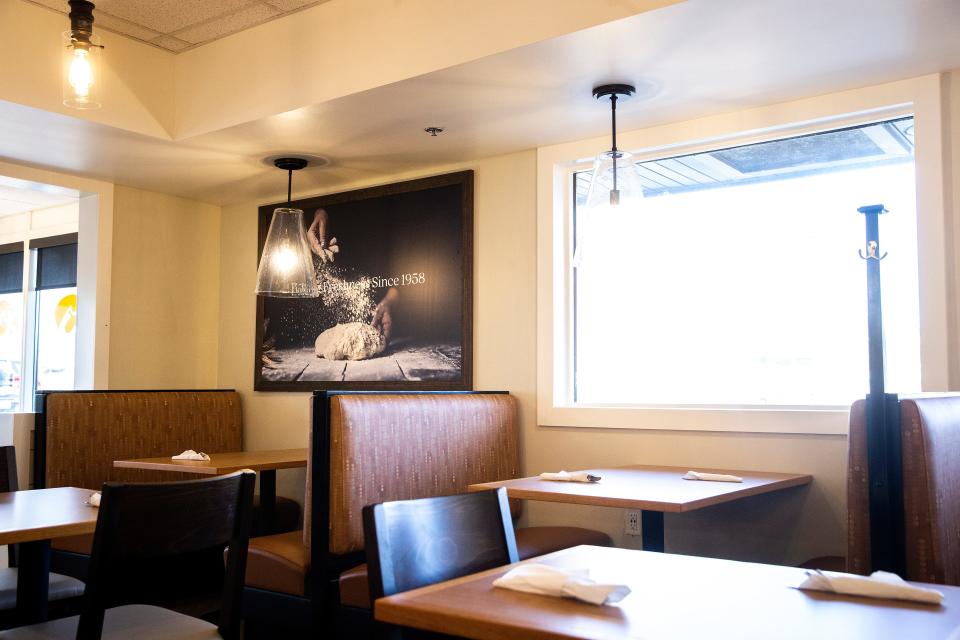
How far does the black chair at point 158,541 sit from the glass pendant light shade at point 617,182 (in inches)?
72.9

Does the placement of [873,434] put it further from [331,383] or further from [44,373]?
[44,373]

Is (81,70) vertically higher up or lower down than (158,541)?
higher up

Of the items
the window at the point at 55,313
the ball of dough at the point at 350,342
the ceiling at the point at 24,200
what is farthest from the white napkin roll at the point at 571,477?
the window at the point at 55,313

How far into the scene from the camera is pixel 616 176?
3.44 m

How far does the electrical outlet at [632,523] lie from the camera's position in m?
3.85

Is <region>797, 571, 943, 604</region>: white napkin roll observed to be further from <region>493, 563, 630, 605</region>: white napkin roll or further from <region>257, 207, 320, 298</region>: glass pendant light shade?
<region>257, 207, 320, 298</region>: glass pendant light shade

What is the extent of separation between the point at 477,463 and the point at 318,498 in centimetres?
95

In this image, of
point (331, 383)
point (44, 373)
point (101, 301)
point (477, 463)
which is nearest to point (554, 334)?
point (477, 463)

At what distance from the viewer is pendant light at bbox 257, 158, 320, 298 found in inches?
173

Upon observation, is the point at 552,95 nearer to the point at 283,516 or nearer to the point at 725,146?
the point at 725,146

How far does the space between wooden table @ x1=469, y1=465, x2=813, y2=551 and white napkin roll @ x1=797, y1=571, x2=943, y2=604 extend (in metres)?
1.01

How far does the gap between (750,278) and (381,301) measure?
1.99 metres

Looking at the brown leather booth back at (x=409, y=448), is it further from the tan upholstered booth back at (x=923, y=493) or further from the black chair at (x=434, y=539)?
the tan upholstered booth back at (x=923, y=493)

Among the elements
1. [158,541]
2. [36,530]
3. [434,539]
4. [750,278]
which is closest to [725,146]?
[750,278]
